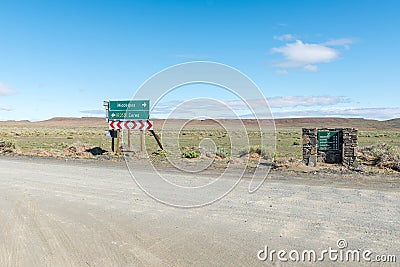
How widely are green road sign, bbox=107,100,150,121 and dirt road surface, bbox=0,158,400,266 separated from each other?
1069 cm

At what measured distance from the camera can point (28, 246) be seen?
5336 millimetres

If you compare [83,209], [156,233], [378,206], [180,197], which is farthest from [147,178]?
[378,206]

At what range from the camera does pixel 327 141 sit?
1588 cm

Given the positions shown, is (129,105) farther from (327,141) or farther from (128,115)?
(327,141)

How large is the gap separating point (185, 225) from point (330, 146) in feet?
37.0

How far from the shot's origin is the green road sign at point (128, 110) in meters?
20.4

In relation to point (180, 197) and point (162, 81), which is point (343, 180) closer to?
point (180, 197)

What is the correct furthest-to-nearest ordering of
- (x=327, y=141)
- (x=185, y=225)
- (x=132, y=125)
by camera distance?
(x=132, y=125) < (x=327, y=141) < (x=185, y=225)

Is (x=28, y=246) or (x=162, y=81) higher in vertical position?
(x=162, y=81)

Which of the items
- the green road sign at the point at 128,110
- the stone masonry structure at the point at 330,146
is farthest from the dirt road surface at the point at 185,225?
the green road sign at the point at 128,110

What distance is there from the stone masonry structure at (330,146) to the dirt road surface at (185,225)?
5.55 metres

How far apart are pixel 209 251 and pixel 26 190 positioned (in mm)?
6369

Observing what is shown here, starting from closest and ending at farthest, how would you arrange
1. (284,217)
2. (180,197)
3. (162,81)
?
1. (284,217)
2. (180,197)
3. (162,81)

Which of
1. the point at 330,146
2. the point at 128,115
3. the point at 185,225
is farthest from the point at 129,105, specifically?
the point at 185,225
